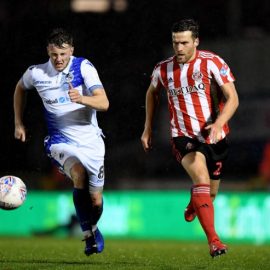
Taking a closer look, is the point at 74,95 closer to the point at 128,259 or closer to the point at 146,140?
the point at 146,140

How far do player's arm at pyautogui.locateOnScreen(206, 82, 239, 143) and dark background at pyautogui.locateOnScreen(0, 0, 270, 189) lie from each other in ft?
15.8

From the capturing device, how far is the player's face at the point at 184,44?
884cm

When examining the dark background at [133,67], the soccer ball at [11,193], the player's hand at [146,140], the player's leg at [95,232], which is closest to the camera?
the soccer ball at [11,193]

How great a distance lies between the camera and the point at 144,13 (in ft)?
50.0

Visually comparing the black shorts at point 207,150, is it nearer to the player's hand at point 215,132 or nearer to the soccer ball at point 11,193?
the player's hand at point 215,132

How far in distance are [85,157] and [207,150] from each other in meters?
1.17

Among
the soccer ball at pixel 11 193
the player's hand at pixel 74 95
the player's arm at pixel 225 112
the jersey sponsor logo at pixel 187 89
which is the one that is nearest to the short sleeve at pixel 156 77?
the jersey sponsor logo at pixel 187 89

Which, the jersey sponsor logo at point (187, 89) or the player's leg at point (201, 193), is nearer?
the player's leg at point (201, 193)

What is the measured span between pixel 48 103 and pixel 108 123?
5.74 m

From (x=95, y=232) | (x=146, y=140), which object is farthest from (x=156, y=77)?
(x=95, y=232)

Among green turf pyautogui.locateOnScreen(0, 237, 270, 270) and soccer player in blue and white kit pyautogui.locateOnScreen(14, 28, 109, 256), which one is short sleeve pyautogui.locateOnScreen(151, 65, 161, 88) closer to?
soccer player in blue and white kit pyautogui.locateOnScreen(14, 28, 109, 256)

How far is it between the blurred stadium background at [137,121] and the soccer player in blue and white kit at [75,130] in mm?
4159

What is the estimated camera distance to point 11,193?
8727 mm

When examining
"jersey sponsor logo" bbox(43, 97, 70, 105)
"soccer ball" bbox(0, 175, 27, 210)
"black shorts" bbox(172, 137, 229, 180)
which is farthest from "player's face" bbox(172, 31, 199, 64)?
"soccer ball" bbox(0, 175, 27, 210)
